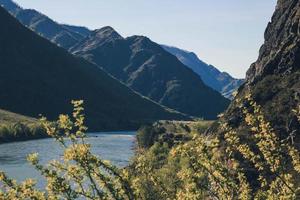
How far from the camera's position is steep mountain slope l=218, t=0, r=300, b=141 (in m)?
117

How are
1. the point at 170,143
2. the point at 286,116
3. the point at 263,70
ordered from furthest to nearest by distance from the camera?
1. the point at 170,143
2. the point at 263,70
3. the point at 286,116

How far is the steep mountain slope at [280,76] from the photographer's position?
384 ft

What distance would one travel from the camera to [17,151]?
198500 millimetres

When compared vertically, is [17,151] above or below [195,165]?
below

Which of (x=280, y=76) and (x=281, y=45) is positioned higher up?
(x=281, y=45)

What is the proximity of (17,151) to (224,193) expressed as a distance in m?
188

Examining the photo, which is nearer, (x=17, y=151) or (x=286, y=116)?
(x=286, y=116)

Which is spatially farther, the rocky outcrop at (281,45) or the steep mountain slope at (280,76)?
the rocky outcrop at (281,45)

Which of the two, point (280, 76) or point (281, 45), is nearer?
point (280, 76)

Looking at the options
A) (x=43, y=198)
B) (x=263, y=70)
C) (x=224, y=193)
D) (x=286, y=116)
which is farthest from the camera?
(x=263, y=70)

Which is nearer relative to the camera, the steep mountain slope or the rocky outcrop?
the steep mountain slope

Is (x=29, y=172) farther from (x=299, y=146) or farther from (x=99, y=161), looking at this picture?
(x=99, y=161)

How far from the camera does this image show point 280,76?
141875 millimetres

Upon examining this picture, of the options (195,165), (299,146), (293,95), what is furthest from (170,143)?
(195,165)
